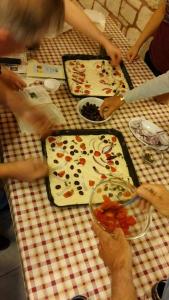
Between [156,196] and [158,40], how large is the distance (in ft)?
4.78

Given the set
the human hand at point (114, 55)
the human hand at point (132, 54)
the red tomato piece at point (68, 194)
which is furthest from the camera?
the human hand at point (132, 54)

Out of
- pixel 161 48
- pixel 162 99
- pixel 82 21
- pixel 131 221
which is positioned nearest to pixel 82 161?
pixel 131 221

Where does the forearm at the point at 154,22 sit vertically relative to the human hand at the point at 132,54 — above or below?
above

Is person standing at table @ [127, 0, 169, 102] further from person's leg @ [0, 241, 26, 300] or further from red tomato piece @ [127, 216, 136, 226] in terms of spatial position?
person's leg @ [0, 241, 26, 300]

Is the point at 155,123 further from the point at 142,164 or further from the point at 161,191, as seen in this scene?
the point at 161,191

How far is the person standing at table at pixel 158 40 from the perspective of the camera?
2043 mm

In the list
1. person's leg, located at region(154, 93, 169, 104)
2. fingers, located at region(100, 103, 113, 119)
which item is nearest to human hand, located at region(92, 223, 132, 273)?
fingers, located at region(100, 103, 113, 119)

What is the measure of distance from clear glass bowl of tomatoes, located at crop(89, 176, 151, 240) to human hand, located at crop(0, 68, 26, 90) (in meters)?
0.70

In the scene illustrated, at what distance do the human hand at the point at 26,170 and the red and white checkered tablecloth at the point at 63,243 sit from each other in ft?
0.14

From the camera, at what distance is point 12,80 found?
5.11 feet

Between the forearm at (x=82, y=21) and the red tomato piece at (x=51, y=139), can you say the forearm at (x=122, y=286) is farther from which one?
the forearm at (x=82, y=21)

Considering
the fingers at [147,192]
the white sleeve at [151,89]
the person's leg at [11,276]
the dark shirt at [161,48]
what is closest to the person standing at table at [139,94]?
the white sleeve at [151,89]

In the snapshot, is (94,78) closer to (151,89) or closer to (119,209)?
(151,89)

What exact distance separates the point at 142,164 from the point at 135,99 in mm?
405
